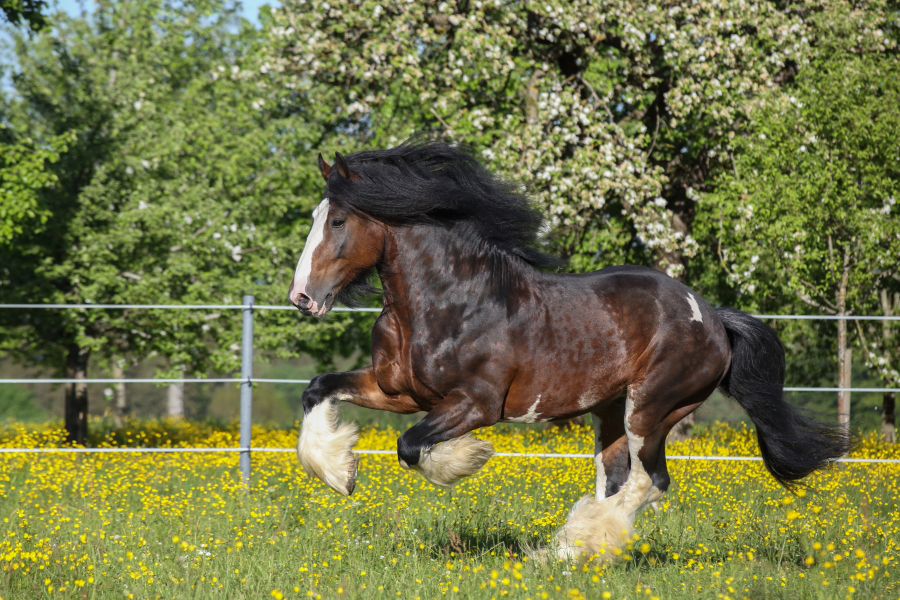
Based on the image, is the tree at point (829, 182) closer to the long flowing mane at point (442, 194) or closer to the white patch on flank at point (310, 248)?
the long flowing mane at point (442, 194)

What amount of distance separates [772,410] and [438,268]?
2.35 m

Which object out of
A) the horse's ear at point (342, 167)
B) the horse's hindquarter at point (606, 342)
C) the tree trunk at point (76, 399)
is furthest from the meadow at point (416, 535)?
the tree trunk at point (76, 399)

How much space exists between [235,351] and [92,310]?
222 centimetres

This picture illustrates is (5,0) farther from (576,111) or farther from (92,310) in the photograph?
(576,111)

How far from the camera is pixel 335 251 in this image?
12.7 feet

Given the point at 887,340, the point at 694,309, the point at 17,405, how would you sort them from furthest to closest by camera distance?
1. the point at 17,405
2. the point at 887,340
3. the point at 694,309

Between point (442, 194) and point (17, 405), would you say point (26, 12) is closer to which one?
point (442, 194)

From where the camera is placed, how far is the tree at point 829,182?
927 centimetres

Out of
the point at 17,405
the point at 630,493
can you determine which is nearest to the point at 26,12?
the point at 630,493

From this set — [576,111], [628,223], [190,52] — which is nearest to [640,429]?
[576,111]

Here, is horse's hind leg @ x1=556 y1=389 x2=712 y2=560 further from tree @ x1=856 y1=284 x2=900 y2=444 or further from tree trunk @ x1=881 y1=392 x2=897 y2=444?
tree trunk @ x1=881 y1=392 x2=897 y2=444

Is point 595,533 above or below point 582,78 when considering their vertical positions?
below

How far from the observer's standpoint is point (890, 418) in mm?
12297

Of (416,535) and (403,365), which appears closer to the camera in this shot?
(403,365)
